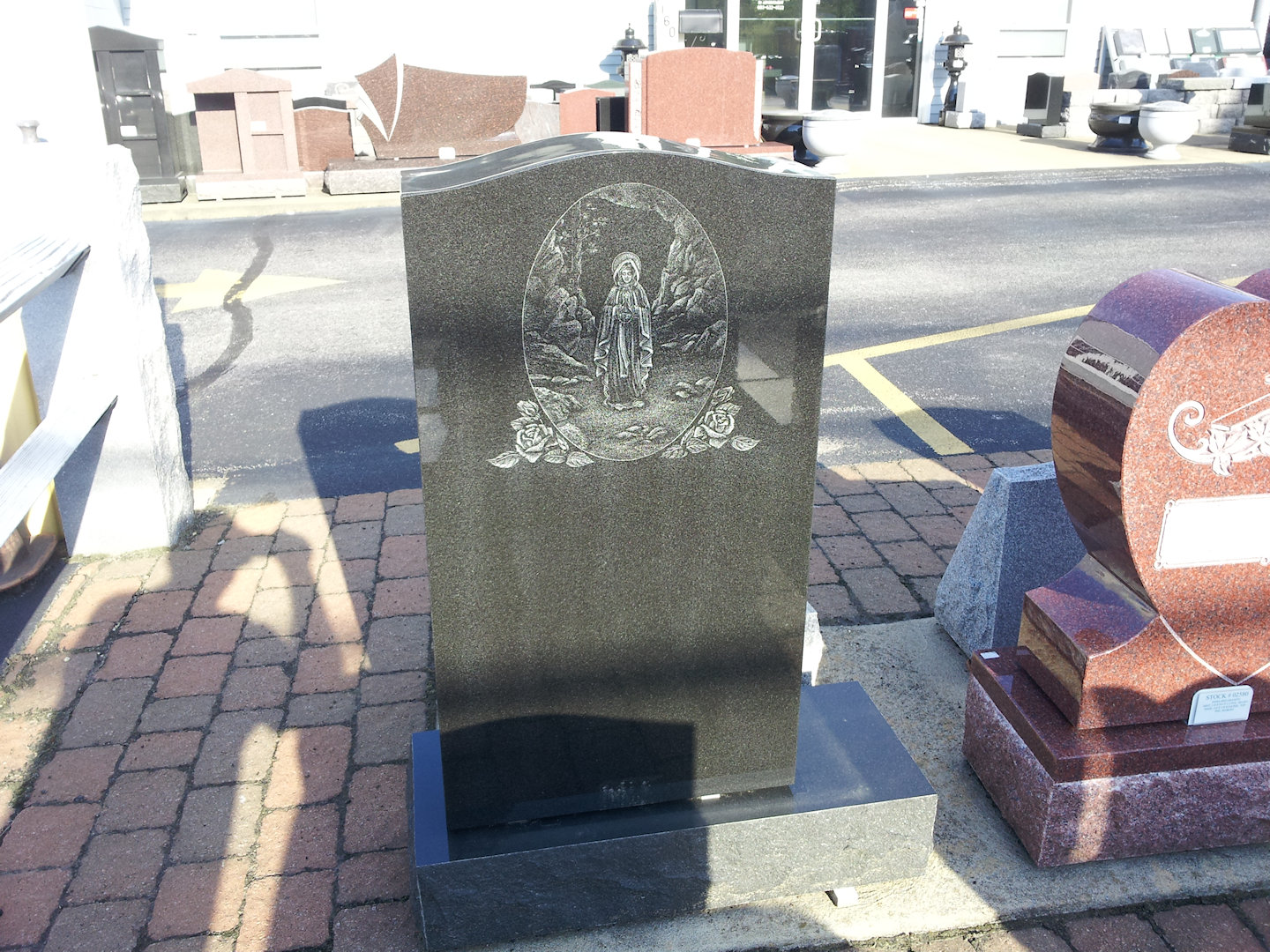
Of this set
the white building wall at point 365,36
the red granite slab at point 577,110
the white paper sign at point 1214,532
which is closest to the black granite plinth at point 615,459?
the white paper sign at point 1214,532

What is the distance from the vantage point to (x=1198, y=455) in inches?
103

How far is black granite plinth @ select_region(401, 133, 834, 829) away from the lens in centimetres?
225

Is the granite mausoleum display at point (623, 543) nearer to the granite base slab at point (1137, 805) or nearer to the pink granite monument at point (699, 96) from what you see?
the granite base slab at point (1137, 805)

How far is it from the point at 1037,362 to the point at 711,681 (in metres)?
4.92

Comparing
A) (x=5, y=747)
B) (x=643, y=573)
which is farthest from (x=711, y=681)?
(x=5, y=747)

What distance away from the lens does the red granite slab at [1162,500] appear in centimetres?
253

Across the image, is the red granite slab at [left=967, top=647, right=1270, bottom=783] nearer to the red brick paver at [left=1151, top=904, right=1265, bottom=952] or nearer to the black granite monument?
the red brick paver at [left=1151, top=904, right=1265, bottom=952]

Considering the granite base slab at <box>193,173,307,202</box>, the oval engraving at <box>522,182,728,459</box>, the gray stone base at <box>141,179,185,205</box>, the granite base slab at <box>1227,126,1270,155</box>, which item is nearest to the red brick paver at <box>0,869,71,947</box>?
the oval engraving at <box>522,182,728,459</box>

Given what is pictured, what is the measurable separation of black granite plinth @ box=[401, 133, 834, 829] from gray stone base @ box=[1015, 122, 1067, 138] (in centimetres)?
1663

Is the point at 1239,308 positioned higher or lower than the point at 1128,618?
higher

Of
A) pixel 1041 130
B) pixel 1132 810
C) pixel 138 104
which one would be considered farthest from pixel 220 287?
pixel 1041 130

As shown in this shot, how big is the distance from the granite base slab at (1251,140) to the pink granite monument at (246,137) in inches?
512

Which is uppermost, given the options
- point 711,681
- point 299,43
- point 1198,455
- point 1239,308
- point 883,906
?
point 299,43

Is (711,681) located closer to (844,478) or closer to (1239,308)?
(1239,308)
